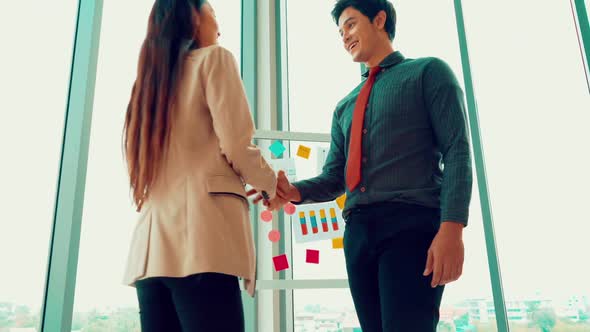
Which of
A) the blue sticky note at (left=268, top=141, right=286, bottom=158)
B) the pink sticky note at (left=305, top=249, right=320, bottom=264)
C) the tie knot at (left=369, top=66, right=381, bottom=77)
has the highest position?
the blue sticky note at (left=268, top=141, right=286, bottom=158)

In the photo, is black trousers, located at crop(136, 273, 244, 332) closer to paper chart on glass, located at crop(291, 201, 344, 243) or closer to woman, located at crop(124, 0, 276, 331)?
A: woman, located at crop(124, 0, 276, 331)

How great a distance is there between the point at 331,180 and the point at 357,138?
237 mm

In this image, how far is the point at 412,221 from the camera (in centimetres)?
114

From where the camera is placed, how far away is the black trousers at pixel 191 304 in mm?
997

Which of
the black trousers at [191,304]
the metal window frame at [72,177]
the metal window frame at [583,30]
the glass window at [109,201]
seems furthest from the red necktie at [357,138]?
the metal window frame at [583,30]

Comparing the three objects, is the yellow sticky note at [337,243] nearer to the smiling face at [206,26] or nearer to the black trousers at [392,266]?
the black trousers at [392,266]

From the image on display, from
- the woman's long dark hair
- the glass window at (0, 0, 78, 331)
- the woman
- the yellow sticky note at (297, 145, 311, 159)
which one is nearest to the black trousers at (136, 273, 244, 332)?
the woman

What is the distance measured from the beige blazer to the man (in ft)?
0.93

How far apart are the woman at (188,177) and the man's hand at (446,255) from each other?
0.40 m

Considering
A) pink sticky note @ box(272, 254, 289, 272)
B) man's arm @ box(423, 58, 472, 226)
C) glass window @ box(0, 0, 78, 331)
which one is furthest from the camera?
pink sticky note @ box(272, 254, 289, 272)

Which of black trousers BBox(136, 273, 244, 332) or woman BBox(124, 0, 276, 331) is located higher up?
woman BBox(124, 0, 276, 331)

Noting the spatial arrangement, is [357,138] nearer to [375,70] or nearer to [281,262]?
[375,70]

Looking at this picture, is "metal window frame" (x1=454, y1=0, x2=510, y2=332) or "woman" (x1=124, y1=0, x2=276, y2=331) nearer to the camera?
"woman" (x1=124, y1=0, x2=276, y2=331)

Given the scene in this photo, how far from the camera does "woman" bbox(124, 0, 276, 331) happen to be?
3.35 ft
